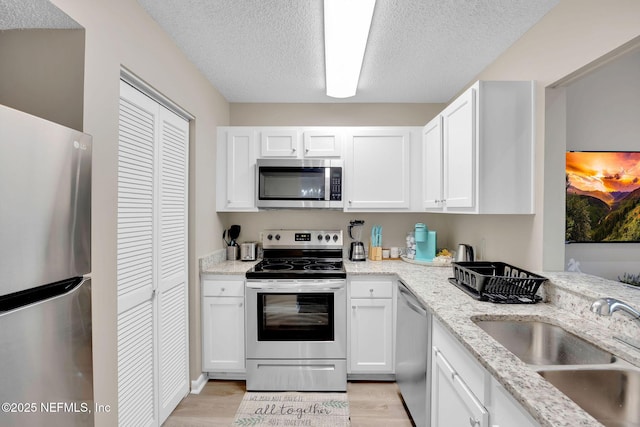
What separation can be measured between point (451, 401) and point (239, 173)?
2.32 meters

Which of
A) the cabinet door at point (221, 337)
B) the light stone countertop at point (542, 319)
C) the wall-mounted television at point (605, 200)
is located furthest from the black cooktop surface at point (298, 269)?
the wall-mounted television at point (605, 200)

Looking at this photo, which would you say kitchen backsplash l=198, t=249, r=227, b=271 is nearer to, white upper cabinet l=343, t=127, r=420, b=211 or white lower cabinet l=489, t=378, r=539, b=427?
white upper cabinet l=343, t=127, r=420, b=211

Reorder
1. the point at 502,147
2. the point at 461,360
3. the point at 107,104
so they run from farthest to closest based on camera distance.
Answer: the point at 502,147
the point at 107,104
the point at 461,360

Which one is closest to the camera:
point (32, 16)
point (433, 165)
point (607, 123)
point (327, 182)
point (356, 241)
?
point (32, 16)

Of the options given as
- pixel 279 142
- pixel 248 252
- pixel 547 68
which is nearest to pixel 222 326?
pixel 248 252

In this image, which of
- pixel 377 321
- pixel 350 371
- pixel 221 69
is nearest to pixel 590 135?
pixel 377 321

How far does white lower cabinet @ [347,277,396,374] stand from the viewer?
2.51 metres

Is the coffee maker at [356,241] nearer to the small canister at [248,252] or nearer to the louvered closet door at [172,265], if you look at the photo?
the small canister at [248,252]

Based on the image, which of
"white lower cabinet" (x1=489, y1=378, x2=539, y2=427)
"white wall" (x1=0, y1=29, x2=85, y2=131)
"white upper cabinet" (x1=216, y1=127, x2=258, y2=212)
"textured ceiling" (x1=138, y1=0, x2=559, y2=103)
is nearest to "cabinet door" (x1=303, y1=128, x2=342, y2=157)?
"textured ceiling" (x1=138, y1=0, x2=559, y2=103)

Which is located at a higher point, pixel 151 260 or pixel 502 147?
pixel 502 147

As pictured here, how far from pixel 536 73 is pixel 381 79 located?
109 centimetres

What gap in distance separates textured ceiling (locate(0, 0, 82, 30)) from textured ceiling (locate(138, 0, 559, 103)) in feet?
1.84

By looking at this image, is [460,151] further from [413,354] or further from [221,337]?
[221,337]

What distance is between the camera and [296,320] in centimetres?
246
